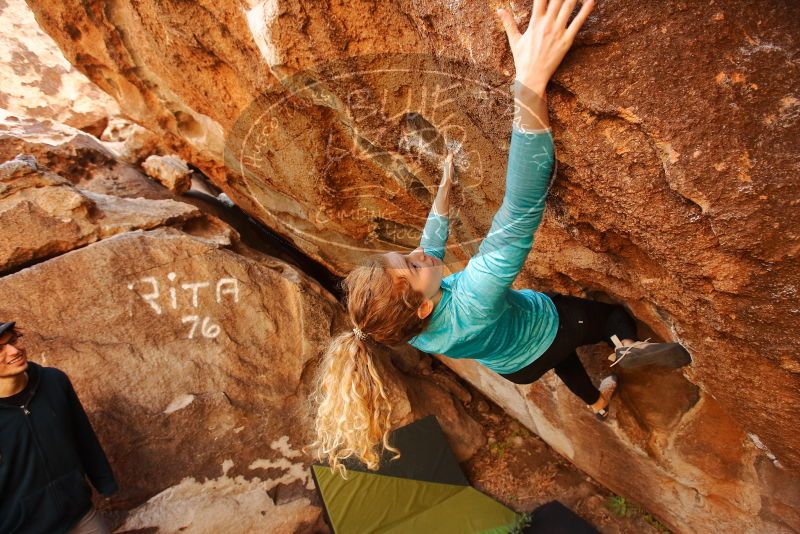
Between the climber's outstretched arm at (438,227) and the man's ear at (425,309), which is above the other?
the climber's outstretched arm at (438,227)

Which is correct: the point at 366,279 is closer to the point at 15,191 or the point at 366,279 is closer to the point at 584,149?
the point at 584,149

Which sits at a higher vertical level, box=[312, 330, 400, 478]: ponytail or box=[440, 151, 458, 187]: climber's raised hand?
box=[440, 151, 458, 187]: climber's raised hand

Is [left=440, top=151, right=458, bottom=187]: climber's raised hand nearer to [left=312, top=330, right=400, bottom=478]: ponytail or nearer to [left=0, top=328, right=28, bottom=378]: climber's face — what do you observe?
[left=312, top=330, right=400, bottom=478]: ponytail

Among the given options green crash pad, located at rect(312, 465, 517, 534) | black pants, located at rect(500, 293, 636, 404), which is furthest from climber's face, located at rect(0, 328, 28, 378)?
black pants, located at rect(500, 293, 636, 404)

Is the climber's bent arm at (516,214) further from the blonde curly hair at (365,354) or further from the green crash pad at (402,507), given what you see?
the green crash pad at (402,507)

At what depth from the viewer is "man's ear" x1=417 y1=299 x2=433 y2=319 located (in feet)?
5.09

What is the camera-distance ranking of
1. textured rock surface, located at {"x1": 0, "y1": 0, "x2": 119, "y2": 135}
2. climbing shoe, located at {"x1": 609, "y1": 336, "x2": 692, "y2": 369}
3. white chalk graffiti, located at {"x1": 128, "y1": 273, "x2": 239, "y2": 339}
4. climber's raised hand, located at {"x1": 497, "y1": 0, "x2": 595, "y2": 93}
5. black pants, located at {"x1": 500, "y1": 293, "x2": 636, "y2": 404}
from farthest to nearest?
textured rock surface, located at {"x1": 0, "y1": 0, "x2": 119, "y2": 135}, white chalk graffiti, located at {"x1": 128, "y1": 273, "x2": 239, "y2": 339}, black pants, located at {"x1": 500, "y1": 293, "x2": 636, "y2": 404}, climbing shoe, located at {"x1": 609, "y1": 336, "x2": 692, "y2": 369}, climber's raised hand, located at {"x1": 497, "y1": 0, "x2": 595, "y2": 93}

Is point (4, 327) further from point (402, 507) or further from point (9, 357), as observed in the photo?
point (402, 507)

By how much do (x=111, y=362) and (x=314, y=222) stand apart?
1.65 metres

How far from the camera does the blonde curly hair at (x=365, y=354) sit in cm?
153

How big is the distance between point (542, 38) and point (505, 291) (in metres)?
0.72

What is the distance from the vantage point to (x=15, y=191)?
9.95 ft

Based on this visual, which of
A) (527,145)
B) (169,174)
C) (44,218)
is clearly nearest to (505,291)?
(527,145)

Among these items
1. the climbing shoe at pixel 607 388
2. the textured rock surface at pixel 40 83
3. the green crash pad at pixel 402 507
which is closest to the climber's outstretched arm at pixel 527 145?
the climbing shoe at pixel 607 388
